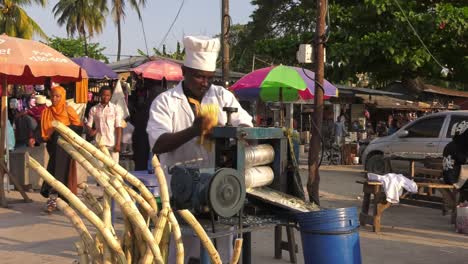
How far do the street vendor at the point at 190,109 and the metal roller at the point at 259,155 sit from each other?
0.67 ft

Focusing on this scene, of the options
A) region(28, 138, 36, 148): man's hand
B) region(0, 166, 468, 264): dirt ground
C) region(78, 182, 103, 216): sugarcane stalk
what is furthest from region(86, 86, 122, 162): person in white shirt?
region(78, 182, 103, 216): sugarcane stalk

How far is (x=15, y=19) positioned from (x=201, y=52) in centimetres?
2819

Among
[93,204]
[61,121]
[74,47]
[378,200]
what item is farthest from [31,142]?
[74,47]

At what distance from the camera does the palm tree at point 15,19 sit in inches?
1135

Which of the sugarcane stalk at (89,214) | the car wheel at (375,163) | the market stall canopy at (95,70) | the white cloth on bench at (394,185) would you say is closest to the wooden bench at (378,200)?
the white cloth on bench at (394,185)

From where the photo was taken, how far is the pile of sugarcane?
2.07 meters

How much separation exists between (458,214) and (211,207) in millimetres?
5501

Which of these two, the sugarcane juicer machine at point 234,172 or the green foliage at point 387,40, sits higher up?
the green foliage at point 387,40

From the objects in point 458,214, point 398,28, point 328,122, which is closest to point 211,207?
point 458,214

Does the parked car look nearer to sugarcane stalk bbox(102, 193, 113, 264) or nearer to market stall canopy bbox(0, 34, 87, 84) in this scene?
market stall canopy bbox(0, 34, 87, 84)

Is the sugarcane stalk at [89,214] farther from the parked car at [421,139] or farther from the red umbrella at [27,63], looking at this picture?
Result: the parked car at [421,139]

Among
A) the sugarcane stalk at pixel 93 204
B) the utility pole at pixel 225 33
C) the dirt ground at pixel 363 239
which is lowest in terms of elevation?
the dirt ground at pixel 363 239

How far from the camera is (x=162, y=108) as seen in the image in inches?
141

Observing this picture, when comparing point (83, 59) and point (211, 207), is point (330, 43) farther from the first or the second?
point (211, 207)
